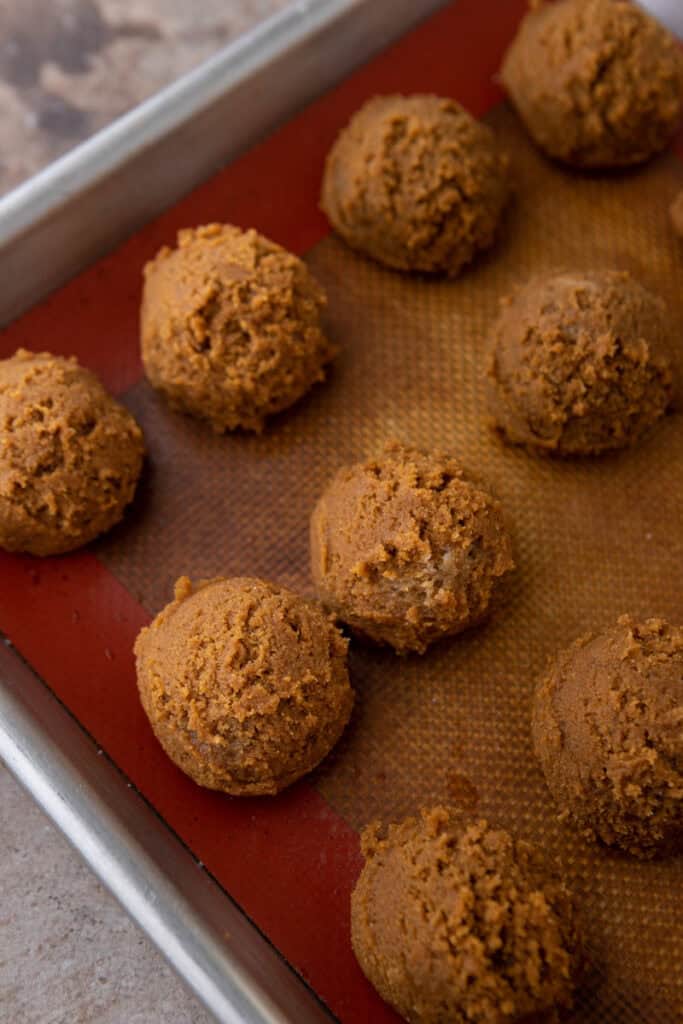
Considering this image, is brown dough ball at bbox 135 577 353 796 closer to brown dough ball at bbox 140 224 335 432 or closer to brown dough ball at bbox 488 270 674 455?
brown dough ball at bbox 140 224 335 432

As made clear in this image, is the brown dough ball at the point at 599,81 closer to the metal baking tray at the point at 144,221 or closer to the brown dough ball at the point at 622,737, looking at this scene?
the metal baking tray at the point at 144,221

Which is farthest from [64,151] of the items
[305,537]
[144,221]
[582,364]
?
[582,364]

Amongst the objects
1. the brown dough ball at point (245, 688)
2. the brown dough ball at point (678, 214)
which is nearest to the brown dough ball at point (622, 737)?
the brown dough ball at point (245, 688)

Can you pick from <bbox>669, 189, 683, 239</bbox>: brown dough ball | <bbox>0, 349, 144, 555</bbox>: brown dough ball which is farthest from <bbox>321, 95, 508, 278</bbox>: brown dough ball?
<bbox>0, 349, 144, 555</bbox>: brown dough ball

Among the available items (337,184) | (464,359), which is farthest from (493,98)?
(464,359)

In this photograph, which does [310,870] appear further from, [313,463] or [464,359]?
[464,359]
